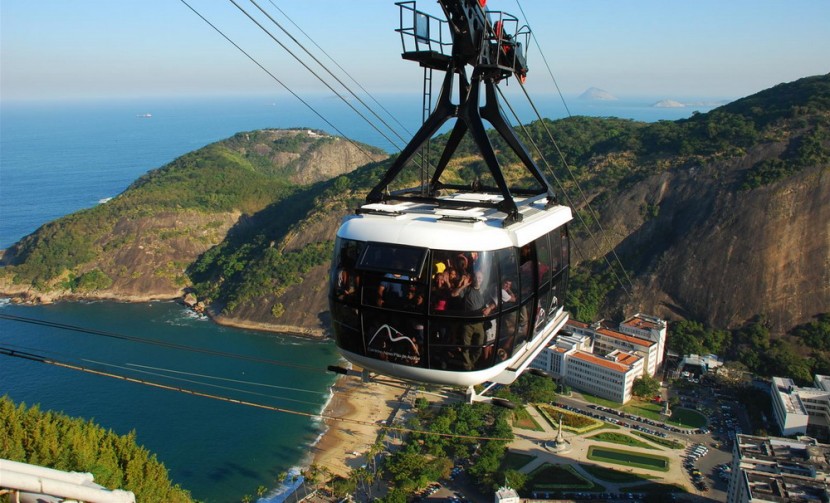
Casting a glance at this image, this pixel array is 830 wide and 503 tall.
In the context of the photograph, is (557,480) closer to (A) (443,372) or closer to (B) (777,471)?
(B) (777,471)

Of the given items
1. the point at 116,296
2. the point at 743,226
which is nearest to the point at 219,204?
the point at 116,296

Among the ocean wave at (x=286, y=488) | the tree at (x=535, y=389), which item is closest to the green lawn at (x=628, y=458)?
the tree at (x=535, y=389)

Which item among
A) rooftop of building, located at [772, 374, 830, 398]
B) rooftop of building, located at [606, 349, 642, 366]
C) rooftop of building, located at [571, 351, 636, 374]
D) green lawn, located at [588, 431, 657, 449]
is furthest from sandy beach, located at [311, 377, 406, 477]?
rooftop of building, located at [772, 374, 830, 398]

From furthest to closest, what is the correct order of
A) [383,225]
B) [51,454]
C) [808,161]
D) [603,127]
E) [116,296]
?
[603,127]
[116,296]
[808,161]
[51,454]
[383,225]

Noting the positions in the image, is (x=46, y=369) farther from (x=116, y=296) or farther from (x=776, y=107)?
(x=776, y=107)

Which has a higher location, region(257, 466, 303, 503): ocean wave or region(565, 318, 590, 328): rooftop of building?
region(565, 318, 590, 328): rooftop of building

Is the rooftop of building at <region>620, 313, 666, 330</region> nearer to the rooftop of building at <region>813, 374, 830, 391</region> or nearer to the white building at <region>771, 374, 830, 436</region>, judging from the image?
Result: the white building at <region>771, 374, 830, 436</region>

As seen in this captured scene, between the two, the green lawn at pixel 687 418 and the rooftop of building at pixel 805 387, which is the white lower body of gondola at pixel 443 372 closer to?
the green lawn at pixel 687 418
